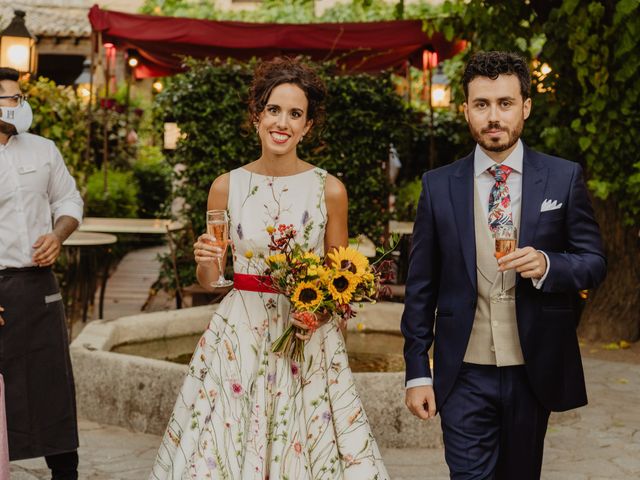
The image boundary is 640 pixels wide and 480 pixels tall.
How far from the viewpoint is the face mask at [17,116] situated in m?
4.29

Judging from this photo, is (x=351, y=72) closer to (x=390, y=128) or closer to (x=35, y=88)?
(x=390, y=128)

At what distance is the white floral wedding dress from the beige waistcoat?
0.69 metres

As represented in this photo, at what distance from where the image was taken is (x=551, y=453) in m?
5.55

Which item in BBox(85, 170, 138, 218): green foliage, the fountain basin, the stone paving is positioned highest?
BBox(85, 170, 138, 218): green foliage

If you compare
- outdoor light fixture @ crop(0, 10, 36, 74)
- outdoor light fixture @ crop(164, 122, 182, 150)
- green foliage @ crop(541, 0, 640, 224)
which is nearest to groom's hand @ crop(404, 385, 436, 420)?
green foliage @ crop(541, 0, 640, 224)

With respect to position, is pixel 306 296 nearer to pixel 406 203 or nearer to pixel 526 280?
pixel 526 280

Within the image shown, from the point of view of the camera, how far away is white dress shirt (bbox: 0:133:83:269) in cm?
431

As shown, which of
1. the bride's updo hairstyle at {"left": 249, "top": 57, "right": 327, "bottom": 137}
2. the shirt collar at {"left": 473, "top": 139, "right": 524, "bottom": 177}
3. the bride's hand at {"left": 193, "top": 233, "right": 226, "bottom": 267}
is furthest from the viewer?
the bride's updo hairstyle at {"left": 249, "top": 57, "right": 327, "bottom": 137}

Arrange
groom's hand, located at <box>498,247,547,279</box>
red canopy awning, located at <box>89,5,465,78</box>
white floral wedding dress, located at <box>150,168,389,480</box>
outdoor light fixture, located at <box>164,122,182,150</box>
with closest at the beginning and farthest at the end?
1. groom's hand, located at <box>498,247,547,279</box>
2. white floral wedding dress, located at <box>150,168,389,480</box>
3. outdoor light fixture, located at <box>164,122,182,150</box>
4. red canopy awning, located at <box>89,5,465,78</box>

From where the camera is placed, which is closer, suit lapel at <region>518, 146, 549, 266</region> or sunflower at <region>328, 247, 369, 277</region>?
suit lapel at <region>518, 146, 549, 266</region>

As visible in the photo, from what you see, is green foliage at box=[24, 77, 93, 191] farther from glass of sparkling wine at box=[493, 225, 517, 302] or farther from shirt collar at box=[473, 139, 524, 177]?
glass of sparkling wine at box=[493, 225, 517, 302]

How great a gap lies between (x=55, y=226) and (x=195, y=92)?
460cm

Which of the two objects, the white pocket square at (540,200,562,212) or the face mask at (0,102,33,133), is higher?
the face mask at (0,102,33,133)

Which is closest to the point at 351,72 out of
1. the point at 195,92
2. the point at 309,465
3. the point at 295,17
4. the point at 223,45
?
the point at 195,92
